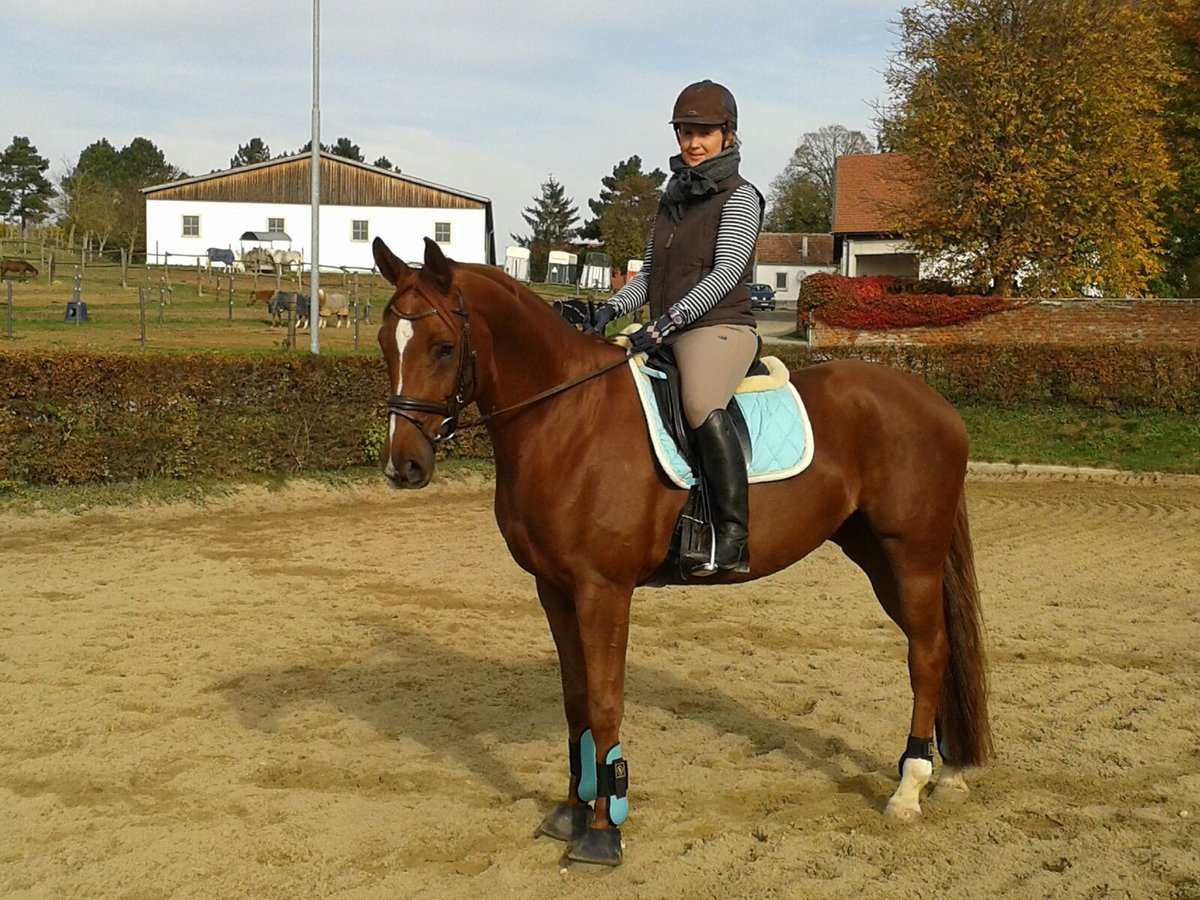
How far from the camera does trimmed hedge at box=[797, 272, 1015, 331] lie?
82.1 feet

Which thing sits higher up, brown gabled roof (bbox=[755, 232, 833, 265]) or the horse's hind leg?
brown gabled roof (bbox=[755, 232, 833, 265])

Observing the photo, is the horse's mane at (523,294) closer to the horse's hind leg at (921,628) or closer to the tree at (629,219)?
the horse's hind leg at (921,628)

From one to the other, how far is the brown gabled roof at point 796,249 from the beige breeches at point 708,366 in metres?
66.1

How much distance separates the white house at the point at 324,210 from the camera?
48938mm

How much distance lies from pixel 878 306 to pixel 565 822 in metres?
23.0

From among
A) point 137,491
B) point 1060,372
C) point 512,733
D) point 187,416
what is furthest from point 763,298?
point 512,733

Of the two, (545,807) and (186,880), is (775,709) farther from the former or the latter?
(186,880)

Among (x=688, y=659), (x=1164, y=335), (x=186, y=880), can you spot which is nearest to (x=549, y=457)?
(x=186, y=880)

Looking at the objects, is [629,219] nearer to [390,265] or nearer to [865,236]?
[865,236]

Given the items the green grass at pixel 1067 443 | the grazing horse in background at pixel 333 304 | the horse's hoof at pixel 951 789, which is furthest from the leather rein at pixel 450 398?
the grazing horse in background at pixel 333 304

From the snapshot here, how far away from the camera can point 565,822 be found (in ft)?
15.1

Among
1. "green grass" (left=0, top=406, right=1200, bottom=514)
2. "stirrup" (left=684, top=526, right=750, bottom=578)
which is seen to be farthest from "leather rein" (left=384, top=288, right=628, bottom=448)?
"green grass" (left=0, top=406, right=1200, bottom=514)

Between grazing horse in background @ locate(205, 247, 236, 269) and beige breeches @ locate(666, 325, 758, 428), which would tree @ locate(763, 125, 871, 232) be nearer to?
grazing horse in background @ locate(205, 247, 236, 269)

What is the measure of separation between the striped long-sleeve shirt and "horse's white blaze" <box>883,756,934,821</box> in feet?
7.40
